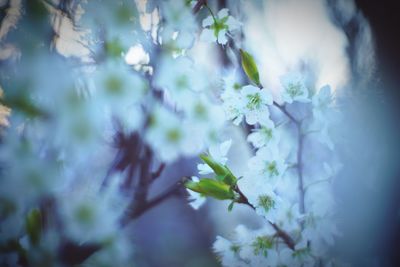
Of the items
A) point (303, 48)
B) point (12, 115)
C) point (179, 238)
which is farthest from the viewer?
point (303, 48)

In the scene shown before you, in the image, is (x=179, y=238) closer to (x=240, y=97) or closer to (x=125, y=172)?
(x=125, y=172)

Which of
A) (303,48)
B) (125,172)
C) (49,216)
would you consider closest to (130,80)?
(125,172)

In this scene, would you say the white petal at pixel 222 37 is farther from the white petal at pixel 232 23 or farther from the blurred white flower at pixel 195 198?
the blurred white flower at pixel 195 198

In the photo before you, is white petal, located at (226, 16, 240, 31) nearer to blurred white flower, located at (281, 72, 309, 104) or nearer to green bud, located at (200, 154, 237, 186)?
blurred white flower, located at (281, 72, 309, 104)

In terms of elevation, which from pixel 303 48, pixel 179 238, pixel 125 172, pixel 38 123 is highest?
pixel 303 48

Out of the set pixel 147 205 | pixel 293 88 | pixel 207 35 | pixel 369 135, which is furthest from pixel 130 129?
pixel 369 135
